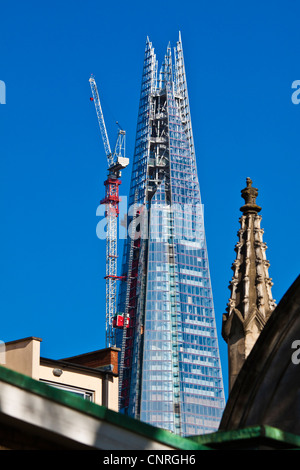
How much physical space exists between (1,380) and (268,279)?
1048cm

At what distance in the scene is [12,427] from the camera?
8.84 m

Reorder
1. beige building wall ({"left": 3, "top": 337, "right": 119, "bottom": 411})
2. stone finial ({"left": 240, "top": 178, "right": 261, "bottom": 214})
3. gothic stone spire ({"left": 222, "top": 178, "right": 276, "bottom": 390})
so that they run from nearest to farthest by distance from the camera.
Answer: gothic stone spire ({"left": 222, "top": 178, "right": 276, "bottom": 390}) < stone finial ({"left": 240, "top": 178, "right": 261, "bottom": 214}) < beige building wall ({"left": 3, "top": 337, "right": 119, "bottom": 411})

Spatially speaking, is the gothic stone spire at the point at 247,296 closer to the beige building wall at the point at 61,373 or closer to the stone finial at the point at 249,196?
the stone finial at the point at 249,196

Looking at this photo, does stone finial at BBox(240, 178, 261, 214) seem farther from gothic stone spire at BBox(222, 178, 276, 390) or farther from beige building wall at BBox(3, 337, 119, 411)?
beige building wall at BBox(3, 337, 119, 411)

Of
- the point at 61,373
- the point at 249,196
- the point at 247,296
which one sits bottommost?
the point at 247,296

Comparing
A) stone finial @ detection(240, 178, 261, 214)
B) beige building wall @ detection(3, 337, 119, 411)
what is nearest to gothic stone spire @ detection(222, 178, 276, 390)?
stone finial @ detection(240, 178, 261, 214)

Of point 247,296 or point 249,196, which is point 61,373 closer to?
point 249,196

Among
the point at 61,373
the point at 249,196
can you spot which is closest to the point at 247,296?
the point at 249,196

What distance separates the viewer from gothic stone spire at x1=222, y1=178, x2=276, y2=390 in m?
18.2

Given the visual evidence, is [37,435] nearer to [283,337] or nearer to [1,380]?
[1,380]

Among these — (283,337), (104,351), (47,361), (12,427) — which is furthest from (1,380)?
(104,351)

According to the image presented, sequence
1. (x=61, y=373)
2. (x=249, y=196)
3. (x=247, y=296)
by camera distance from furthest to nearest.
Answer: (x=61, y=373), (x=249, y=196), (x=247, y=296)

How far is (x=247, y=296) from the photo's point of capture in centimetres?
1836
